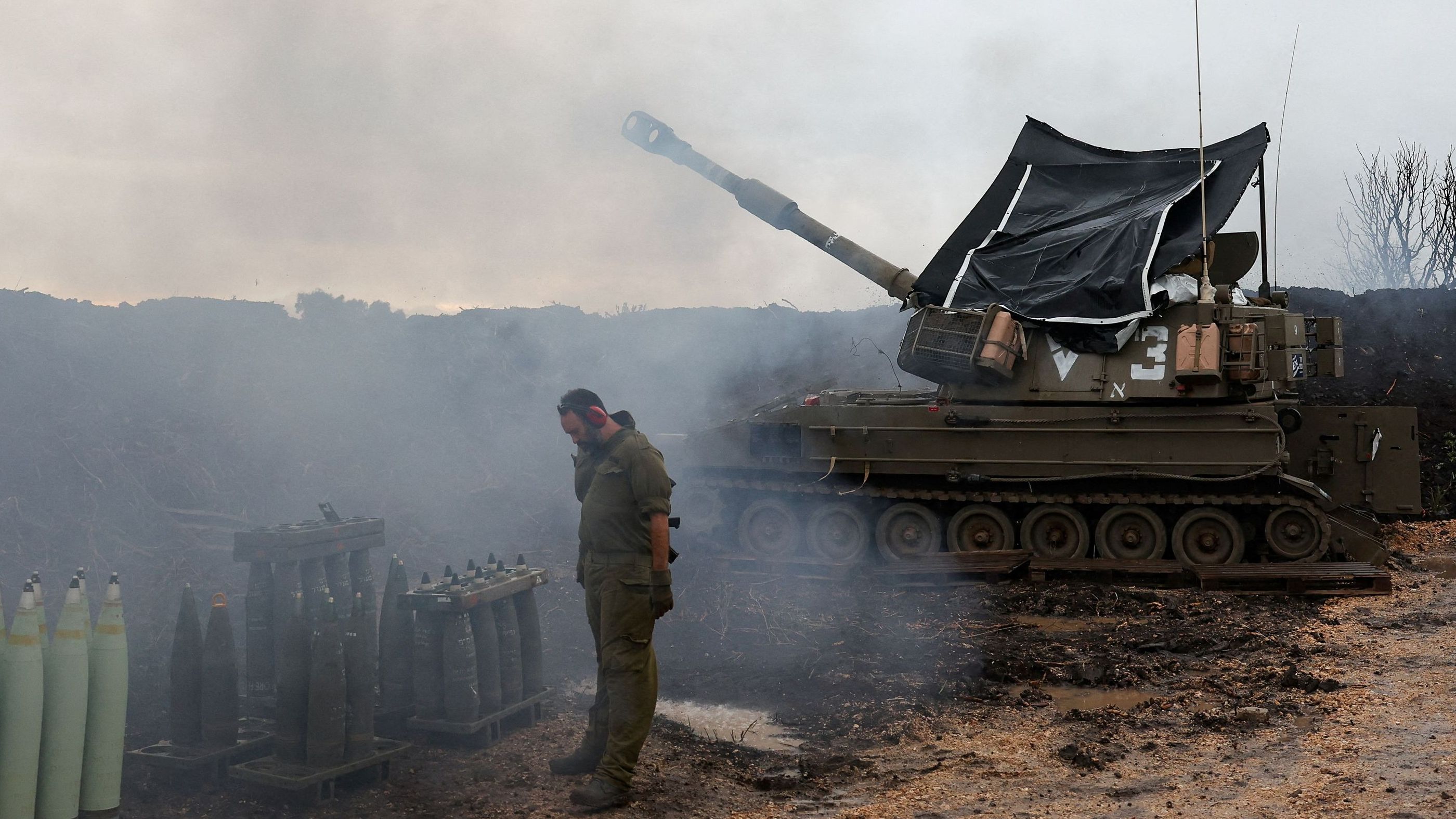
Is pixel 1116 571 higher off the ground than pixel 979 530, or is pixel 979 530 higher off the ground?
pixel 979 530

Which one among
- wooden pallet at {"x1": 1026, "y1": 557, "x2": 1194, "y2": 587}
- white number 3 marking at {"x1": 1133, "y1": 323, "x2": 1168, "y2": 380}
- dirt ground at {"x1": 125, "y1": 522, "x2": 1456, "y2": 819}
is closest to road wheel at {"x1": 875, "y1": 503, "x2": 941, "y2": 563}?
wooden pallet at {"x1": 1026, "y1": 557, "x2": 1194, "y2": 587}

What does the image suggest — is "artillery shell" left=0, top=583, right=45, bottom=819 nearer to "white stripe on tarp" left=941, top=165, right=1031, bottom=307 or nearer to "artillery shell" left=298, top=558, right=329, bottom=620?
"artillery shell" left=298, top=558, right=329, bottom=620

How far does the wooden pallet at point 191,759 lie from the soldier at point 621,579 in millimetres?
1412

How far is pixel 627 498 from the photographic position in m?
5.25

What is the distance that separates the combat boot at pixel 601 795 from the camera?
16.1 feet

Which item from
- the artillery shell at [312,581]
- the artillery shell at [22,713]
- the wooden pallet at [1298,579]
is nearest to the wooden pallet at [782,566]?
the wooden pallet at [1298,579]

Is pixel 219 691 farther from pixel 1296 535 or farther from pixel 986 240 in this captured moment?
pixel 1296 535

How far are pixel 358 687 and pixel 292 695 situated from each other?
28 centimetres

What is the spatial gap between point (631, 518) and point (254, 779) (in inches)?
75.7

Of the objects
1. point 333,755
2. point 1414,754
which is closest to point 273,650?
point 333,755

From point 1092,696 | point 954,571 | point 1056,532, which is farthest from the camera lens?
point 1056,532

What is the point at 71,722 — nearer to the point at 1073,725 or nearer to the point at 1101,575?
the point at 1073,725

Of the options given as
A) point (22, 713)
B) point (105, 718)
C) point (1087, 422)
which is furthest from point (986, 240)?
point (22, 713)

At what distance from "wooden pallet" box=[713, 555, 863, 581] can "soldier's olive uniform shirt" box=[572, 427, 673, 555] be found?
6297mm
